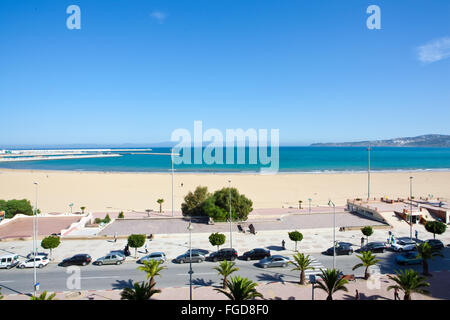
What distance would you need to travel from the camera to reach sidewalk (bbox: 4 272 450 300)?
14.2m

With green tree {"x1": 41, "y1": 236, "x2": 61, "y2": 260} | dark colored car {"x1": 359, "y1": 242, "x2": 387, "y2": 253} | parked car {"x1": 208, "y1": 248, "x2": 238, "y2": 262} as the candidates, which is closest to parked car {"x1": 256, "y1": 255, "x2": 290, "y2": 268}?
parked car {"x1": 208, "y1": 248, "x2": 238, "y2": 262}

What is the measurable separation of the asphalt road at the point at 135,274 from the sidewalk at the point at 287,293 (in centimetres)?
77

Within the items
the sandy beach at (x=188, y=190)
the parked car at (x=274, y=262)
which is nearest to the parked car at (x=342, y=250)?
the parked car at (x=274, y=262)

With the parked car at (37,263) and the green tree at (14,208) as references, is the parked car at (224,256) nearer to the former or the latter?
the parked car at (37,263)

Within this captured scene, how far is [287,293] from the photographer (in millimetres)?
14672

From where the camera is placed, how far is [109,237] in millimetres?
24500

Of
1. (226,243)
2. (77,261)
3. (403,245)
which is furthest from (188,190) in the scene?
(403,245)

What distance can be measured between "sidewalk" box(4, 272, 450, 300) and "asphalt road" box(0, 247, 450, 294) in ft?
2.52

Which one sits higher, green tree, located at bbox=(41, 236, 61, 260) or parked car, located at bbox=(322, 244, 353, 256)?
green tree, located at bbox=(41, 236, 61, 260)

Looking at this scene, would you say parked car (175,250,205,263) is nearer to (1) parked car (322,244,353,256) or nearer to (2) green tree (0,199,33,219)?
(1) parked car (322,244,353,256)

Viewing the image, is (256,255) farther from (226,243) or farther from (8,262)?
(8,262)

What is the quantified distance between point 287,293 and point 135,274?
9184mm

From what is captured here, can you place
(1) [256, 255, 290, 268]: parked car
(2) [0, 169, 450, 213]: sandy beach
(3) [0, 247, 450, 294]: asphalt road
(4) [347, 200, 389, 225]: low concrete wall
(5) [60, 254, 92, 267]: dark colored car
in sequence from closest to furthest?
(3) [0, 247, 450, 294]: asphalt road < (1) [256, 255, 290, 268]: parked car < (5) [60, 254, 92, 267]: dark colored car < (4) [347, 200, 389, 225]: low concrete wall < (2) [0, 169, 450, 213]: sandy beach

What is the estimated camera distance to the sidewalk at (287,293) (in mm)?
14164
